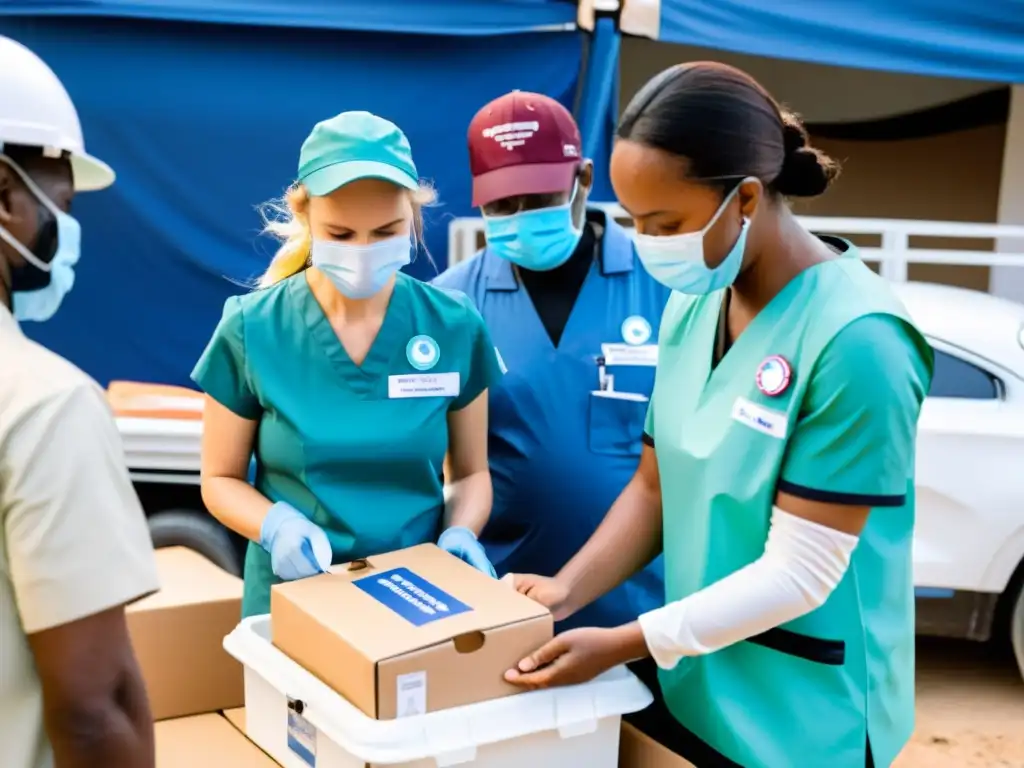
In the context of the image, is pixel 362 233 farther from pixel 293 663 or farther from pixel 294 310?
pixel 293 663

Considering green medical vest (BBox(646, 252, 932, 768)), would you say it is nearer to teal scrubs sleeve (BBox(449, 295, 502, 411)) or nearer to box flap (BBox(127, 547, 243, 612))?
teal scrubs sleeve (BBox(449, 295, 502, 411))

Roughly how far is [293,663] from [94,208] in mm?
3341

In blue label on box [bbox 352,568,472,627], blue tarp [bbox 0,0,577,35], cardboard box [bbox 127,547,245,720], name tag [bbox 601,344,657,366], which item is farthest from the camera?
blue tarp [bbox 0,0,577,35]

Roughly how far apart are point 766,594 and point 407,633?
417 millimetres

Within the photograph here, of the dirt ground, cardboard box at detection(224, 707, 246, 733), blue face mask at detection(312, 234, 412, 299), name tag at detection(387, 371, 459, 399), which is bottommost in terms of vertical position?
the dirt ground

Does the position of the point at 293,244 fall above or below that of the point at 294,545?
above

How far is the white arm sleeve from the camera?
116 cm

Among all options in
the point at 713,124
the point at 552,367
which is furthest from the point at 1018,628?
the point at 713,124

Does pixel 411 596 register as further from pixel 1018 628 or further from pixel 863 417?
pixel 1018 628

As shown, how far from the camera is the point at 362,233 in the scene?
64.7 inches

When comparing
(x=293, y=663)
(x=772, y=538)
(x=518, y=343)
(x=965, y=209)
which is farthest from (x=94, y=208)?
(x=965, y=209)

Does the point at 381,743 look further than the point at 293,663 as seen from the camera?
No

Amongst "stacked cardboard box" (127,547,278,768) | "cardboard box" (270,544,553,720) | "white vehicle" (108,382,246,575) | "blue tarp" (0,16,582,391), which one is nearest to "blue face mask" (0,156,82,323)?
"cardboard box" (270,544,553,720)

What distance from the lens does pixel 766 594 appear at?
3.88 ft
